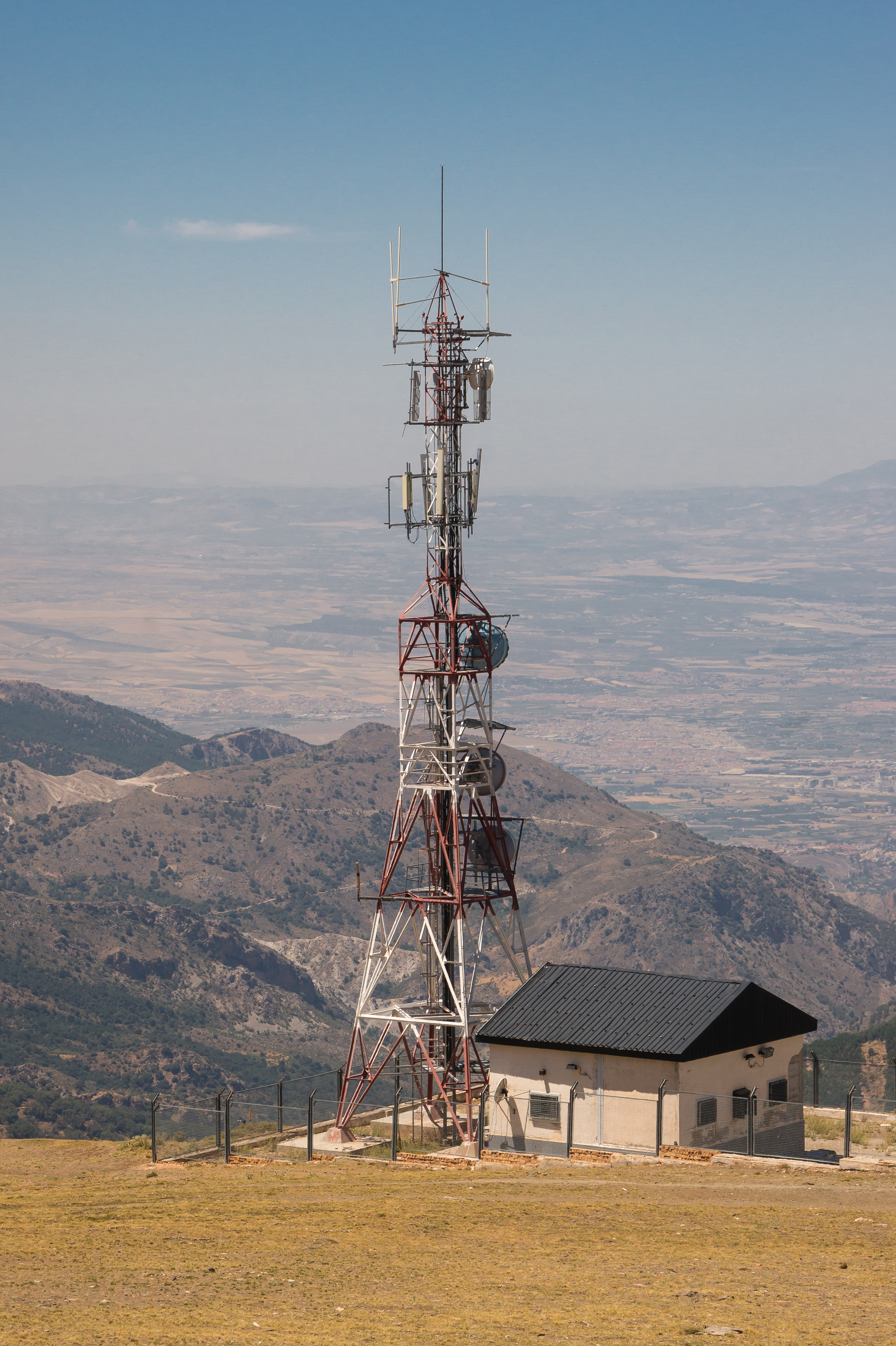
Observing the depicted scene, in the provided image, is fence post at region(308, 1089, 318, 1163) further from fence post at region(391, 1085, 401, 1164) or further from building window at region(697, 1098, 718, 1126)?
building window at region(697, 1098, 718, 1126)

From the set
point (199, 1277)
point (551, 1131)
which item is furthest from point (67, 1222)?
point (551, 1131)

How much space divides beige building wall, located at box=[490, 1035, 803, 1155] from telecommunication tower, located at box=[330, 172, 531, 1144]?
6.45 metres

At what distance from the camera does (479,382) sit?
1903 inches

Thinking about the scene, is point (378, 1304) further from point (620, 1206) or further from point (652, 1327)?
point (620, 1206)

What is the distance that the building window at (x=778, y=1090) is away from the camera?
3991 centimetres

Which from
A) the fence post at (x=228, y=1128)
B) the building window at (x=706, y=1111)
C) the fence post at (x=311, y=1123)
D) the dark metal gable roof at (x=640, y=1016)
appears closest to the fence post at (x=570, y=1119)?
the dark metal gable roof at (x=640, y=1016)

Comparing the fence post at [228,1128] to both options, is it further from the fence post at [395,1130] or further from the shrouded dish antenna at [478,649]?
the shrouded dish antenna at [478,649]

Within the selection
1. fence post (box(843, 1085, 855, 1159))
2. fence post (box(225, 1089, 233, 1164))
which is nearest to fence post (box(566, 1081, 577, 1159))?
fence post (box(843, 1085, 855, 1159))

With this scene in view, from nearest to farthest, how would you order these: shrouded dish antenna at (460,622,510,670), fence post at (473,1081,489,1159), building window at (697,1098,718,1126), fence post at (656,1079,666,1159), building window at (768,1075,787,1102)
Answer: fence post at (656,1079,666,1159)
building window at (697,1098,718,1126)
fence post at (473,1081,489,1159)
building window at (768,1075,787,1102)
shrouded dish antenna at (460,622,510,670)

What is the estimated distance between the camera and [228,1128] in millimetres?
39844

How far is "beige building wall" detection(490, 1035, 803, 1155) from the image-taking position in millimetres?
36688

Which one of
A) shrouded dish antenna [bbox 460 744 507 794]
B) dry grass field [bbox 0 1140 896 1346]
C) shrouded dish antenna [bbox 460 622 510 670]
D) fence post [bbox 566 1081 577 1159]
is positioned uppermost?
shrouded dish antenna [bbox 460 622 510 670]

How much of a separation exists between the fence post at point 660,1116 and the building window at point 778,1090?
403 cm

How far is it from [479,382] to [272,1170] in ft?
73.6
